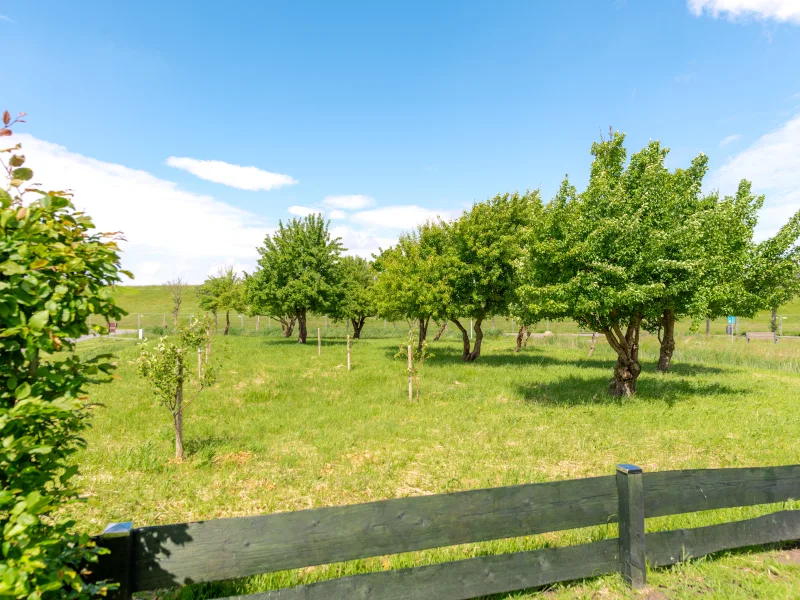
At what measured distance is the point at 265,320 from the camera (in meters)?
79.7

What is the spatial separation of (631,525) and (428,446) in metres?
6.51

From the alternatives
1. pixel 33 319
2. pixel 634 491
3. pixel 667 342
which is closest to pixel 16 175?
pixel 33 319

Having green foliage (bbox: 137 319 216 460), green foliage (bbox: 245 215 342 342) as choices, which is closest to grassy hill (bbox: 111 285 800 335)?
green foliage (bbox: 245 215 342 342)

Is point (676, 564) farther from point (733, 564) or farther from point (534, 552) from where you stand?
point (534, 552)

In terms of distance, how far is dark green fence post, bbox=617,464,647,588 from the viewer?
417cm

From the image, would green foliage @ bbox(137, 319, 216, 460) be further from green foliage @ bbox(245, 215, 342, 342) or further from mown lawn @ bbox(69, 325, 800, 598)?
green foliage @ bbox(245, 215, 342, 342)

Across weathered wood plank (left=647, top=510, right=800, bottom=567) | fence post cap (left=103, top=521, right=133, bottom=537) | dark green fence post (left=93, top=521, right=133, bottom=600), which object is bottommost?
weathered wood plank (left=647, top=510, right=800, bottom=567)

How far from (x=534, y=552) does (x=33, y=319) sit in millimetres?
4358

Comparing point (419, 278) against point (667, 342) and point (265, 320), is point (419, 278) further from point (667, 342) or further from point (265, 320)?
point (265, 320)

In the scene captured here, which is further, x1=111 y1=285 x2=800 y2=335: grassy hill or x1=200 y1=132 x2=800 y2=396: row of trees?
x1=111 y1=285 x2=800 y2=335: grassy hill

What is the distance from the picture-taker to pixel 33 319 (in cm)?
200

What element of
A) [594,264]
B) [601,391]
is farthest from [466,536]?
[601,391]

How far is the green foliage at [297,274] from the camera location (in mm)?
35656

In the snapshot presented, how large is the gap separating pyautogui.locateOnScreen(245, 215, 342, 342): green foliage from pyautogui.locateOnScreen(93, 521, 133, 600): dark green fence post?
32393mm
